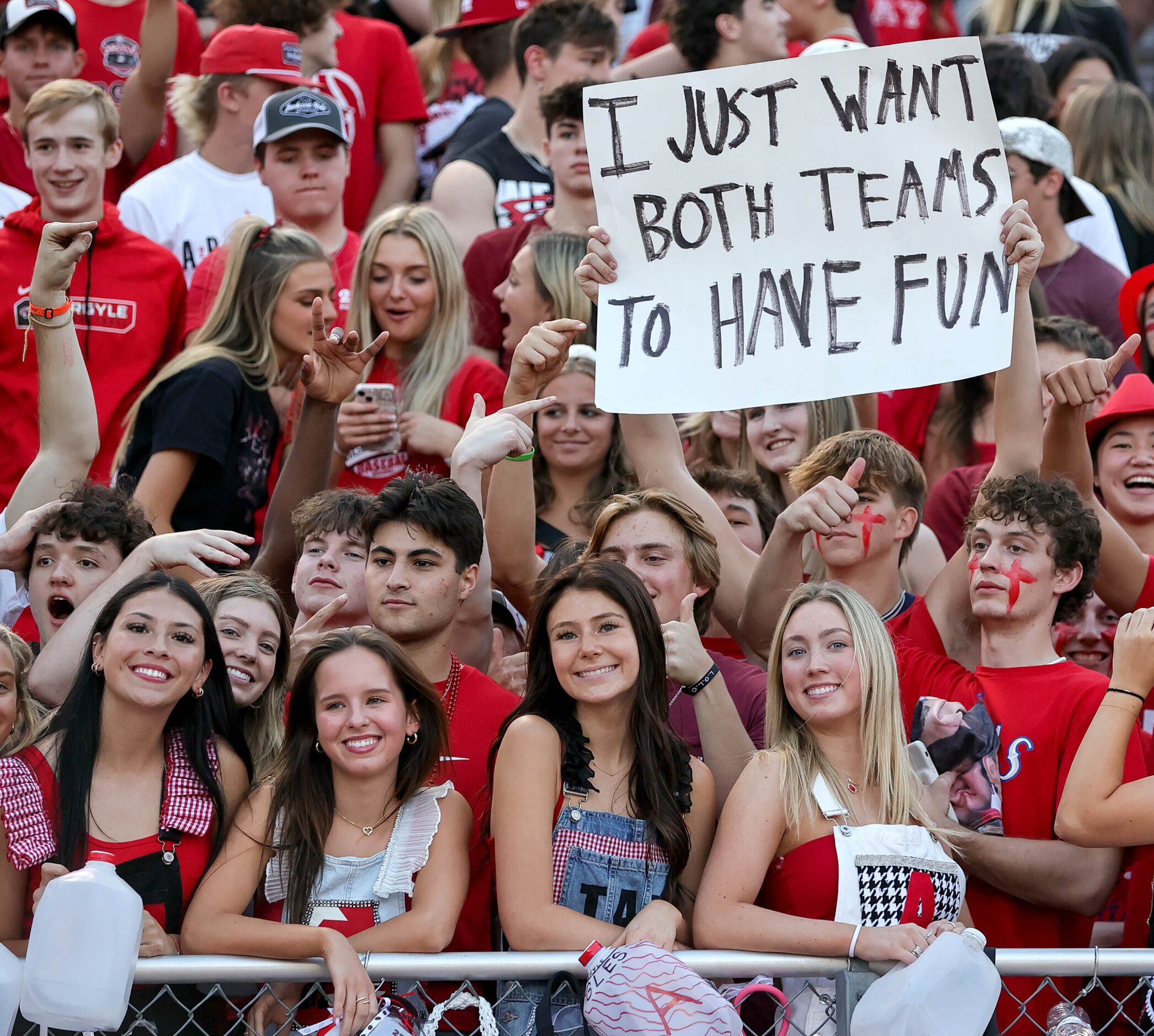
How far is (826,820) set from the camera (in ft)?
12.5

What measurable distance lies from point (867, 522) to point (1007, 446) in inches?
16.3

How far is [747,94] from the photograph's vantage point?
14.4 ft

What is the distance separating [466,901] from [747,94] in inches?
80.8

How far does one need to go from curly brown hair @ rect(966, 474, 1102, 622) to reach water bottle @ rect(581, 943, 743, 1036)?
1640 millimetres

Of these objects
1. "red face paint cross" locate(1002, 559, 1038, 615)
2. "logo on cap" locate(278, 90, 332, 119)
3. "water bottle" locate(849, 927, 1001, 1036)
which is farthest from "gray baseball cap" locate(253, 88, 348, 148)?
"water bottle" locate(849, 927, 1001, 1036)

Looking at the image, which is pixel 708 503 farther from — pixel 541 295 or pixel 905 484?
pixel 541 295

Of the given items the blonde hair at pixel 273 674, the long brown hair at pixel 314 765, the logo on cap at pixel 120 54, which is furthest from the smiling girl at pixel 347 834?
the logo on cap at pixel 120 54

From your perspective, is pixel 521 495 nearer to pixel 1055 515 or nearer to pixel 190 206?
pixel 1055 515

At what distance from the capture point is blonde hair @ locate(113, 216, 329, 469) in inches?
213

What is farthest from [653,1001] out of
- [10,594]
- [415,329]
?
[415,329]

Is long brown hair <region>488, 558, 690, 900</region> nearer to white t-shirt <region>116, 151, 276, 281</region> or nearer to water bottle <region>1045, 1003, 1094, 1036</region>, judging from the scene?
water bottle <region>1045, 1003, 1094, 1036</region>

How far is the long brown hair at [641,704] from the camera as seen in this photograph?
379 cm

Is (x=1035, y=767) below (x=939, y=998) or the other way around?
the other way around

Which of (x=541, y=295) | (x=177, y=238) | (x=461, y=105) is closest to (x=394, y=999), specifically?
(x=541, y=295)
